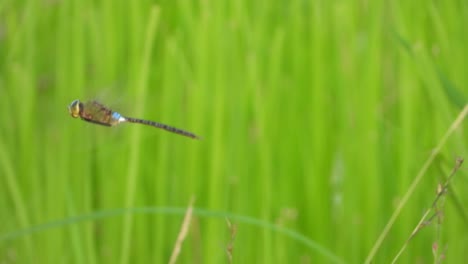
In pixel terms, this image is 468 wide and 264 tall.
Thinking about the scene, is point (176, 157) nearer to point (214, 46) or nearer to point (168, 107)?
point (168, 107)

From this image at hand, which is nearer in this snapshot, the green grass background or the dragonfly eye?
the dragonfly eye

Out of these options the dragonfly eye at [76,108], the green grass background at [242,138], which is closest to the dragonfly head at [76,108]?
the dragonfly eye at [76,108]

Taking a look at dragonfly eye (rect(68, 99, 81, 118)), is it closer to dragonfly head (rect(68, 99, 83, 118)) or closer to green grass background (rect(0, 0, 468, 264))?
dragonfly head (rect(68, 99, 83, 118))

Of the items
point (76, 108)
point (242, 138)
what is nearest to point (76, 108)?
point (76, 108)

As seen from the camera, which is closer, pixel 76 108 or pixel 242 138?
pixel 76 108

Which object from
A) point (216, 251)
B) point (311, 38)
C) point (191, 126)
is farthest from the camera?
point (311, 38)

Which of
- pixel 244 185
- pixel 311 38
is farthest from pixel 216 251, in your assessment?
pixel 311 38

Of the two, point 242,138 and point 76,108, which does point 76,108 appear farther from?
point 242,138

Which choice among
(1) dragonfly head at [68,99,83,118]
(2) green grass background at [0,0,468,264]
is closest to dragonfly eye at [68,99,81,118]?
(1) dragonfly head at [68,99,83,118]
